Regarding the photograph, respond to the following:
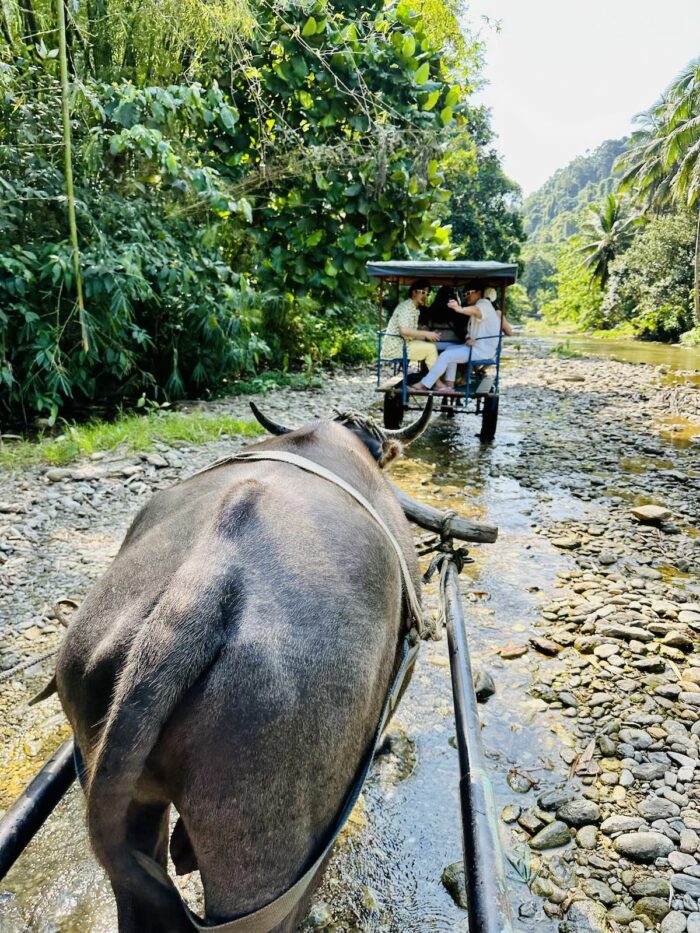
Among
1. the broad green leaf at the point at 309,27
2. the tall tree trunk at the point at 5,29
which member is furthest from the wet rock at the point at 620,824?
the broad green leaf at the point at 309,27

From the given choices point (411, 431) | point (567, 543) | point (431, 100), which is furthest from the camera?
point (431, 100)

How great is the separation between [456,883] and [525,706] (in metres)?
1.30

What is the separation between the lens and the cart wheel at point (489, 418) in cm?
911

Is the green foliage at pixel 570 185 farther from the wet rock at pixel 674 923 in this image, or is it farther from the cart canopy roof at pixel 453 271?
the wet rock at pixel 674 923

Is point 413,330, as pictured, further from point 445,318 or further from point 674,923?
point 674,923

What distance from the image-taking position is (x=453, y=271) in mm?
8164

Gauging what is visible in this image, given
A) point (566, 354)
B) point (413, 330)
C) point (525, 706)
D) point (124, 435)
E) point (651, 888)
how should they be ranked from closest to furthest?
point (651, 888) → point (525, 706) → point (124, 435) → point (413, 330) → point (566, 354)

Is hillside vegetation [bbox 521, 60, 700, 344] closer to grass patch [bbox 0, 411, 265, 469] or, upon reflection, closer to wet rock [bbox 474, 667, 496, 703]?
grass patch [bbox 0, 411, 265, 469]

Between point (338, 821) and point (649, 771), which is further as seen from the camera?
point (649, 771)

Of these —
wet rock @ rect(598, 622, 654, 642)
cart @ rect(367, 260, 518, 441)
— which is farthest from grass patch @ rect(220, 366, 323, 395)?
wet rock @ rect(598, 622, 654, 642)

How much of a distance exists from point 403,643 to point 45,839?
1741 mm

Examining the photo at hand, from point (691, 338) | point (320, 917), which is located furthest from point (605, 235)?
point (320, 917)

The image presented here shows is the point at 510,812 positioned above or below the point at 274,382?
below

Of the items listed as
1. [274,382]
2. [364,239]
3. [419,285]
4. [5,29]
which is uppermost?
[5,29]
